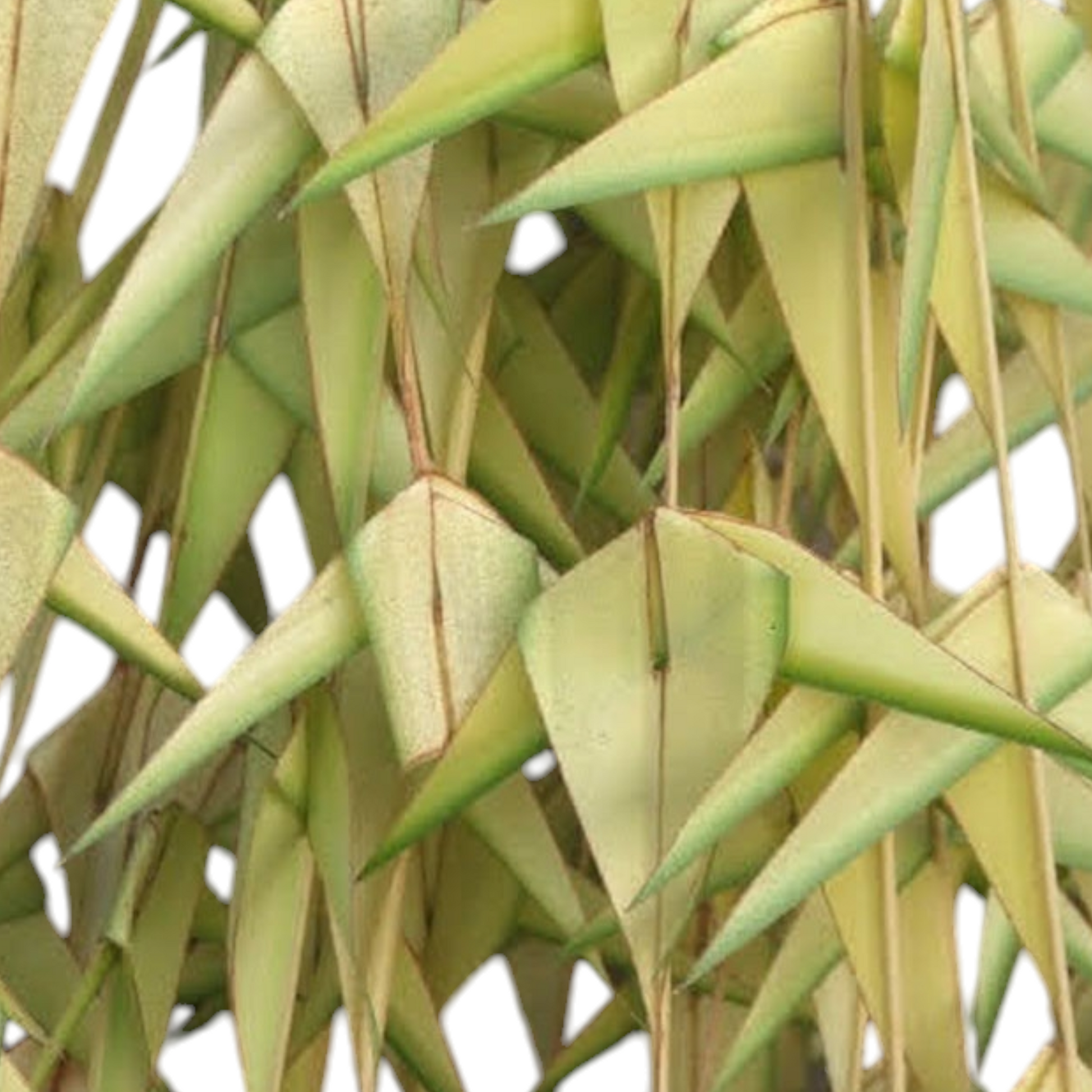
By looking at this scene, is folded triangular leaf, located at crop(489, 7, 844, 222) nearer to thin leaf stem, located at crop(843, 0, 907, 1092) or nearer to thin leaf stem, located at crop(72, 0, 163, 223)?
thin leaf stem, located at crop(843, 0, 907, 1092)


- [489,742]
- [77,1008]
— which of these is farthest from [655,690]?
[77,1008]

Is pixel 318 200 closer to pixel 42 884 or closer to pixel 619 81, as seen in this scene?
pixel 619 81

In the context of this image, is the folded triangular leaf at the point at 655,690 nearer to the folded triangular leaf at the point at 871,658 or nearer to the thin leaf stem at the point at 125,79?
the folded triangular leaf at the point at 871,658

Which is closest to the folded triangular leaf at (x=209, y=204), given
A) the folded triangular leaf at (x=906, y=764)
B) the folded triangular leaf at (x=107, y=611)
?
the folded triangular leaf at (x=107, y=611)

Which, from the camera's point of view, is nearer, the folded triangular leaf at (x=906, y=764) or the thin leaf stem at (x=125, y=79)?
the folded triangular leaf at (x=906, y=764)

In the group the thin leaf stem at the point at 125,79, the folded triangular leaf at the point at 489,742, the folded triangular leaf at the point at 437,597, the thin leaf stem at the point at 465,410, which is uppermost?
the thin leaf stem at the point at 125,79

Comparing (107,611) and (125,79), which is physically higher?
(125,79)

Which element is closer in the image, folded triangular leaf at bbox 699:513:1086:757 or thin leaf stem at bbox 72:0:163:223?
folded triangular leaf at bbox 699:513:1086:757

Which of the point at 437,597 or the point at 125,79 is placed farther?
the point at 125,79

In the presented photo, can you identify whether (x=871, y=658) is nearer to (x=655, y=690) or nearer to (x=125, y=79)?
(x=655, y=690)

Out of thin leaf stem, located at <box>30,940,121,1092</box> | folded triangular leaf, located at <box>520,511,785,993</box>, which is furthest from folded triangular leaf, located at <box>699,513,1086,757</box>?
thin leaf stem, located at <box>30,940,121,1092</box>

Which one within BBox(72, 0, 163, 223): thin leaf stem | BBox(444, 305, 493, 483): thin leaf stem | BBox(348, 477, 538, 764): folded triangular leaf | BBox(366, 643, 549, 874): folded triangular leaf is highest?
BBox(72, 0, 163, 223): thin leaf stem

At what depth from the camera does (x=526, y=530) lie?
0.70 meters

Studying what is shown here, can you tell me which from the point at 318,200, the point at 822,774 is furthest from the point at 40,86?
the point at 822,774
